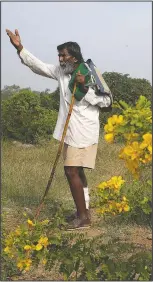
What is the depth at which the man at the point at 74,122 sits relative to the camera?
14.4ft

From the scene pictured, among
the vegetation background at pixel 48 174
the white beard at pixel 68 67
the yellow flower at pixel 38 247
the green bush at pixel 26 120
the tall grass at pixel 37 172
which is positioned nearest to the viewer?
the yellow flower at pixel 38 247

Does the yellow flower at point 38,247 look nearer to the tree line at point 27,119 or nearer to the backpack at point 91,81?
the backpack at point 91,81

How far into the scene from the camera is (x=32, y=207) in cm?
512

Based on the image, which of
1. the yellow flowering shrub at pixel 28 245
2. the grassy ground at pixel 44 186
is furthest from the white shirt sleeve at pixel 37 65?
the yellow flowering shrub at pixel 28 245

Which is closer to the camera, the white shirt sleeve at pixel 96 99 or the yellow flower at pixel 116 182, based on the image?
the yellow flower at pixel 116 182

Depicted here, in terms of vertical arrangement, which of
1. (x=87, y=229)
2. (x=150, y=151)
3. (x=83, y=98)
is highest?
(x=83, y=98)

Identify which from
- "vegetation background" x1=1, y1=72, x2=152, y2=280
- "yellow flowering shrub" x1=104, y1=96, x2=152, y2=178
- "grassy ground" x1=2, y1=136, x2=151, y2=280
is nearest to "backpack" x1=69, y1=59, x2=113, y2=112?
"grassy ground" x1=2, y1=136, x2=151, y2=280

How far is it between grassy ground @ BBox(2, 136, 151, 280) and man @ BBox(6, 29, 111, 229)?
305 mm

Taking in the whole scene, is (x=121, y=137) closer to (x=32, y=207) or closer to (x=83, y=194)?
(x=83, y=194)

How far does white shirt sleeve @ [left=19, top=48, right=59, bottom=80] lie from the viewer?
4520 millimetres

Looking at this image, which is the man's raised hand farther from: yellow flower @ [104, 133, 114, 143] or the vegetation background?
yellow flower @ [104, 133, 114, 143]

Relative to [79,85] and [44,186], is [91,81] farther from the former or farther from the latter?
[44,186]

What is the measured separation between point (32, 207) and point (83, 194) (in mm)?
797

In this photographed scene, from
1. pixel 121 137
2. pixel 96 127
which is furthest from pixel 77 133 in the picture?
pixel 121 137
